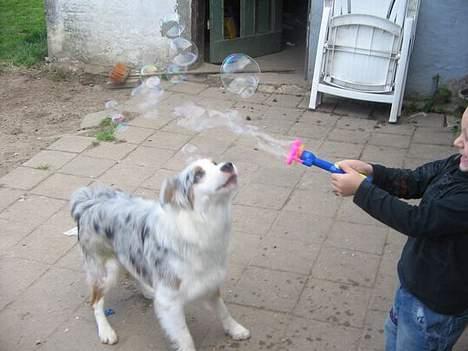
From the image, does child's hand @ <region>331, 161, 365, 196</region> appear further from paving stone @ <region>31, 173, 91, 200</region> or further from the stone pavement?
paving stone @ <region>31, 173, 91, 200</region>

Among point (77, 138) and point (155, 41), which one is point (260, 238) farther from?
point (155, 41)

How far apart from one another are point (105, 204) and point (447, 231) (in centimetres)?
188

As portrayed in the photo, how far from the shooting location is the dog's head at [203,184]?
2.86 m

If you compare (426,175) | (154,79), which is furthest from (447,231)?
(154,79)

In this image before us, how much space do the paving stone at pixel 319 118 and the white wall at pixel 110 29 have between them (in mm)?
2142

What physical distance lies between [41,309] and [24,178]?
6.57ft

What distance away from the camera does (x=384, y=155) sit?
19.5 feet

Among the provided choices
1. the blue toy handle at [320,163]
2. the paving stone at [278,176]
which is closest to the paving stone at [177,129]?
the paving stone at [278,176]

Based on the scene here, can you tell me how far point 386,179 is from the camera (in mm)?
2902

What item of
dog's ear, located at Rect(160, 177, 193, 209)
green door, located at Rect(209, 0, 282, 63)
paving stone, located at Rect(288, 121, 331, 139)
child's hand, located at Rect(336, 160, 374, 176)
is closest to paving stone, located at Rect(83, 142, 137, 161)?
paving stone, located at Rect(288, 121, 331, 139)

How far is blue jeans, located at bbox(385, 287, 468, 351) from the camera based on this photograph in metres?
2.64

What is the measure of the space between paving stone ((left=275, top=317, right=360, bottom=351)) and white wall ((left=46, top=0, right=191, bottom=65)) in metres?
5.27

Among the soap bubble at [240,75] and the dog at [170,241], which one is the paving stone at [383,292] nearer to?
the dog at [170,241]

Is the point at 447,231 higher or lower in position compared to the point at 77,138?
higher
